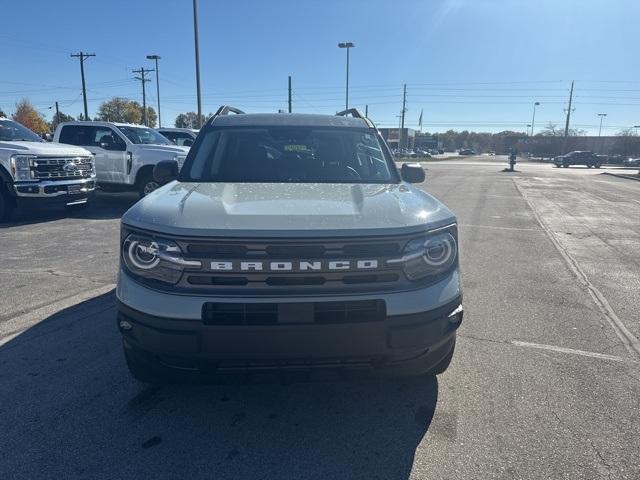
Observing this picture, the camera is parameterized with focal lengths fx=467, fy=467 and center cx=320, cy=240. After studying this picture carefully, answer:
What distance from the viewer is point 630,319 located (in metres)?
4.61

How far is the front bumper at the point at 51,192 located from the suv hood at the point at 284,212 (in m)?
7.43

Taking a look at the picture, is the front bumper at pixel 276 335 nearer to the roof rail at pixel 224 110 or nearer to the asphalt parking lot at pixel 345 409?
the asphalt parking lot at pixel 345 409

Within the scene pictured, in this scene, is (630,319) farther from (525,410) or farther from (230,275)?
(230,275)

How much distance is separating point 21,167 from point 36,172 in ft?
0.86

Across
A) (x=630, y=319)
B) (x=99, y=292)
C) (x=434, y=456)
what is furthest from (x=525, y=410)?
(x=99, y=292)

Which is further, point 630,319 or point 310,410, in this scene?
point 630,319

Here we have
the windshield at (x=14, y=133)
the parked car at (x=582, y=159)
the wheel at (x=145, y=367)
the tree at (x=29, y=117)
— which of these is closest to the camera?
the wheel at (x=145, y=367)

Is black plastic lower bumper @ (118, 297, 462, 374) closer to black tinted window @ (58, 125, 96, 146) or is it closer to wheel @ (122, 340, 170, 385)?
wheel @ (122, 340, 170, 385)

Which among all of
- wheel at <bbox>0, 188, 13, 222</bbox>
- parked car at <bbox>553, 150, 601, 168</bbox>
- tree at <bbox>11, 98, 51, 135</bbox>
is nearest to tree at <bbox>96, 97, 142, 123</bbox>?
tree at <bbox>11, 98, 51, 135</bbox>

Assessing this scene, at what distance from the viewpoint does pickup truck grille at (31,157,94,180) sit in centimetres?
916

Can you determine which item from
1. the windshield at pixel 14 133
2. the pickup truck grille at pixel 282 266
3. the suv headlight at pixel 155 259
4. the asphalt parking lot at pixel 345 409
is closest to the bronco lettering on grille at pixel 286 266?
the pickup truck grille at pixel 282 266

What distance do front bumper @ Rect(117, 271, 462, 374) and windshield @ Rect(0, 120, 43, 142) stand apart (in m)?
9.06

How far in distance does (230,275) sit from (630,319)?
4221 mm

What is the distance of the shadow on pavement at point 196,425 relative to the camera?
7.91 feet
